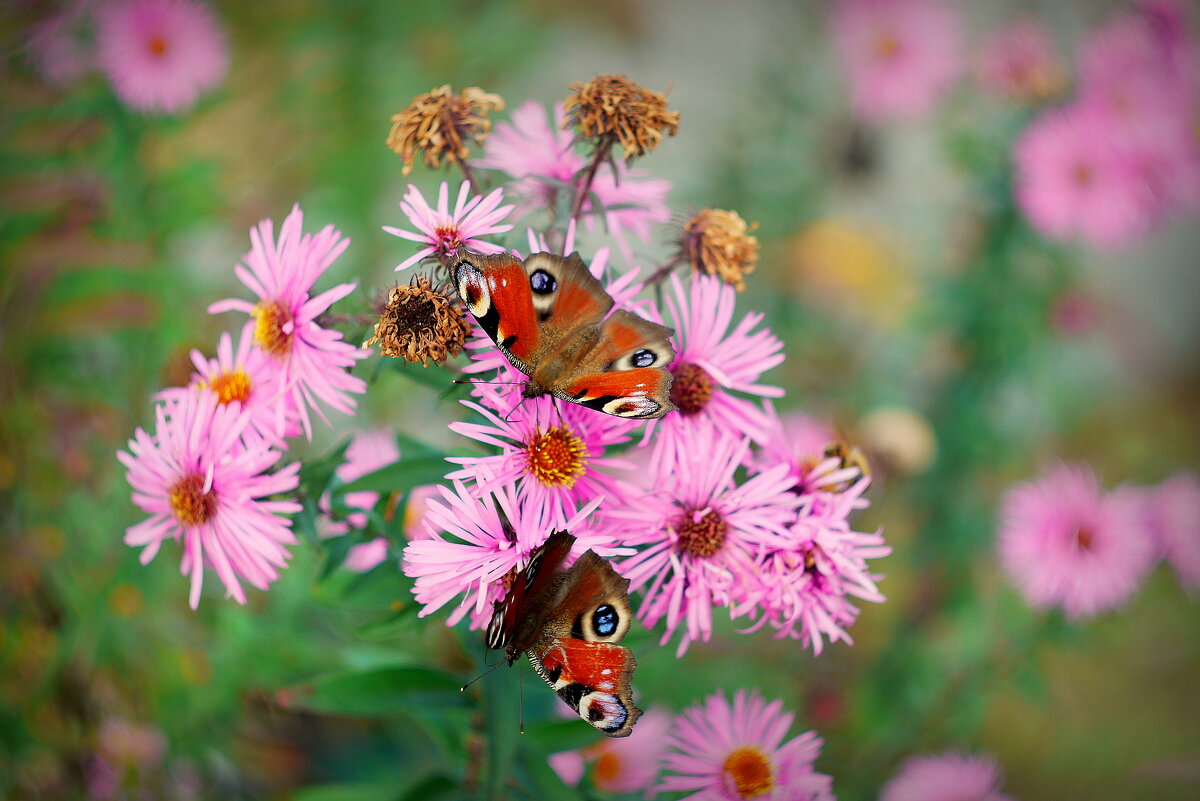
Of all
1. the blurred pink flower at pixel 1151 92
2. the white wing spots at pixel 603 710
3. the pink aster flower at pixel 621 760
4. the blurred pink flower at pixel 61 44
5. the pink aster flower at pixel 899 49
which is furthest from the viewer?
the pink aster flower at pixel 899 49

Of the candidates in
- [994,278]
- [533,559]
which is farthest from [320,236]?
→ [994,278]

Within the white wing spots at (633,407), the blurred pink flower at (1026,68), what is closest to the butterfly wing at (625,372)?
the white wing spots at (633,407)

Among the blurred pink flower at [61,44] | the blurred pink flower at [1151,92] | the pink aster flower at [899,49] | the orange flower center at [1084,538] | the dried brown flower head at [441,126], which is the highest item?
the pink aster flower at [899,49]

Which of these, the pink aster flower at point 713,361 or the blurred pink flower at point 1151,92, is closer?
the pink aster flower at point 713,361

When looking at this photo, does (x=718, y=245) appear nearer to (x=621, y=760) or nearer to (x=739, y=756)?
(x=739, y=756)

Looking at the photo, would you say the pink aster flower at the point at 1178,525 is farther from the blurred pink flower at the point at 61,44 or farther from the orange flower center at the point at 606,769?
the blurred pink flower at the point at 61,44

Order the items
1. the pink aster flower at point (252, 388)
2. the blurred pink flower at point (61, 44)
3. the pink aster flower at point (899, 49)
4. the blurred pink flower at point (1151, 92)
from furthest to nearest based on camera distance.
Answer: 1. the pink aster flower at point (899, 49)
2. the blurred pink flower at point (1151, 92)
3. the blurred pink flower at point (61, 44)
4. the pink aster flower at point (252, 388)

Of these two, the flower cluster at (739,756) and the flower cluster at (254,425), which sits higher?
the flower cluster at (254,425)

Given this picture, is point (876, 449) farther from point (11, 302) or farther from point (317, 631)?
point (11, 302)

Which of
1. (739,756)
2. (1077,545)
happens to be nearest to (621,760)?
(739,756)
